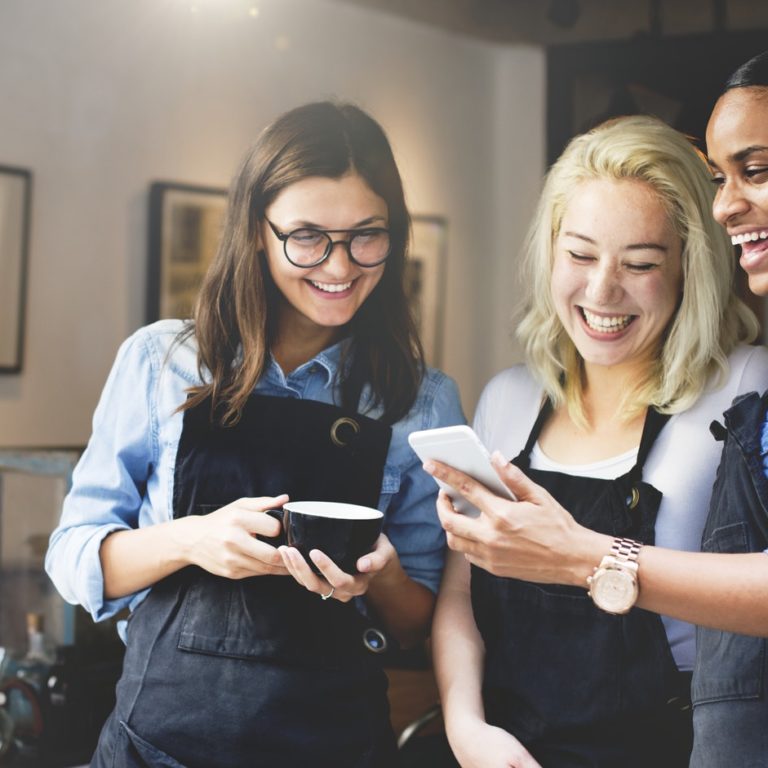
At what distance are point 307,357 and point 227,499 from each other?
263 mm

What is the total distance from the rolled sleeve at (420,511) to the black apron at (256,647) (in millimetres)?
68

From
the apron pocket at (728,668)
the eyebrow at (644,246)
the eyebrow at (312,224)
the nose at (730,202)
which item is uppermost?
the nose at (730,202)

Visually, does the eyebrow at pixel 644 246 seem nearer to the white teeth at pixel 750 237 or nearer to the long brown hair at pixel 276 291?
the white teeth at pixel 750 237

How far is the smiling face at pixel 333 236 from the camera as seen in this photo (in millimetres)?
1508

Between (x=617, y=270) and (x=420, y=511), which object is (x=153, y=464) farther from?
(x=617, y=270)

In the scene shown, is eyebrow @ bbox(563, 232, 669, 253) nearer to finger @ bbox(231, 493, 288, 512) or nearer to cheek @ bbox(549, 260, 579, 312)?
cheek @ bbox(549, 260, 579, 312)

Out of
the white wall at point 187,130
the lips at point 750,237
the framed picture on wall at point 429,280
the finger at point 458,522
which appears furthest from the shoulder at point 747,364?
the framed picture on wall at point 429,280

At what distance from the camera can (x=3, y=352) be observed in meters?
2.68

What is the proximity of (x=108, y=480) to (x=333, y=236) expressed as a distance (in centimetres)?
48

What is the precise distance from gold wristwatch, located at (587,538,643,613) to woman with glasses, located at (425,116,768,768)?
178 mm

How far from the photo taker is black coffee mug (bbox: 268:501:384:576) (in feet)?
A: 4.13

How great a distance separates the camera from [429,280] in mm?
3232

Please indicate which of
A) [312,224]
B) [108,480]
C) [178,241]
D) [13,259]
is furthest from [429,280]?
[108,480]

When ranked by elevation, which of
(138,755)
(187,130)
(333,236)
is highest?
(187,130)
